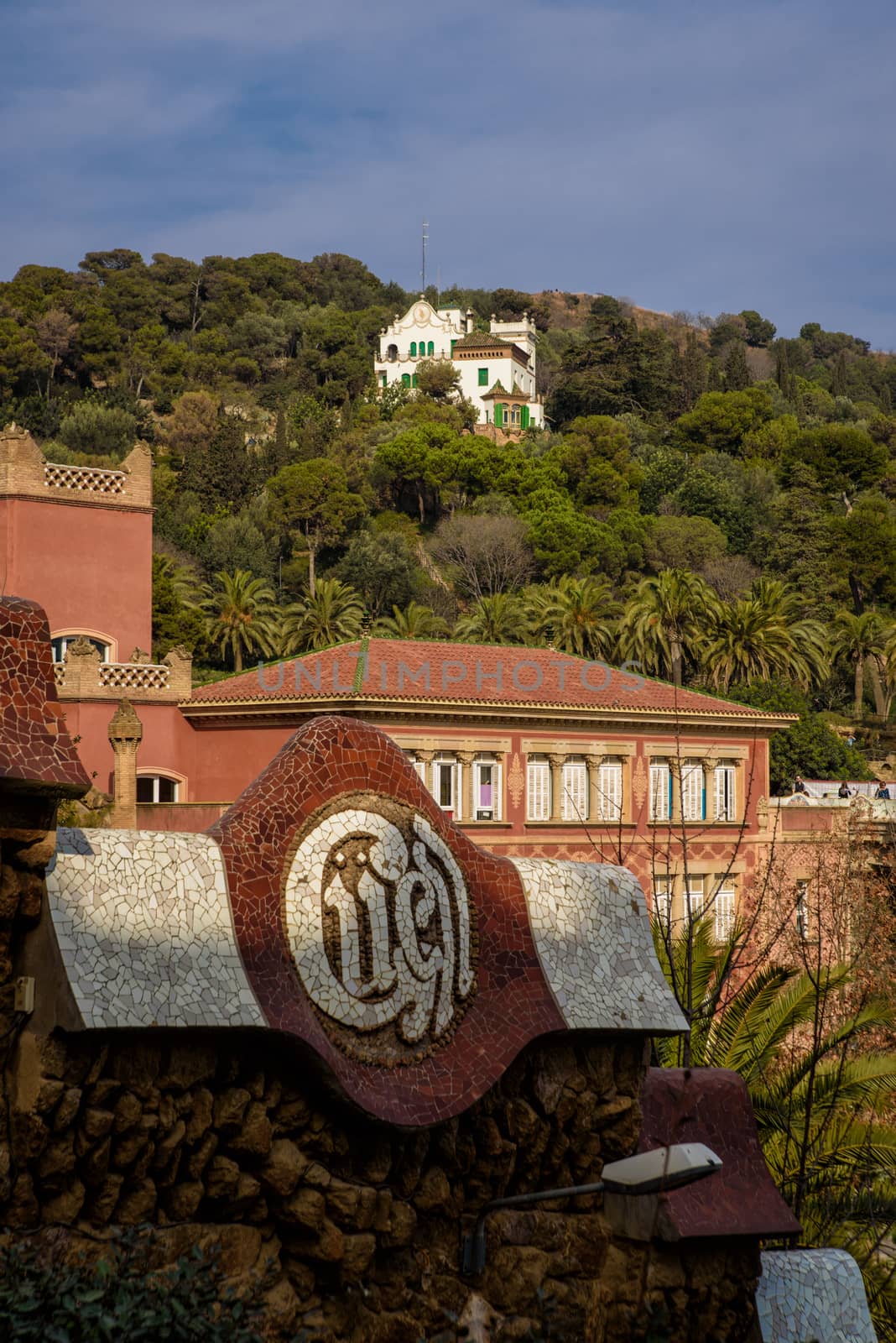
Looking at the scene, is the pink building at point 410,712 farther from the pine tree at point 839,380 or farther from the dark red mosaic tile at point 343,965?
the pine tree at point 839,380

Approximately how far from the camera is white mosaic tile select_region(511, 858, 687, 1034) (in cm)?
844

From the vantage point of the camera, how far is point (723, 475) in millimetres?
99562

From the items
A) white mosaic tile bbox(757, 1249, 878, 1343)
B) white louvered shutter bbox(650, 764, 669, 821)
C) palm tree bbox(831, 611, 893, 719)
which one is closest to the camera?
white mosaic tile bbox(757, 1249, 878, 1343)

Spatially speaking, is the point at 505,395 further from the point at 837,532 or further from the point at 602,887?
the point at 602,887

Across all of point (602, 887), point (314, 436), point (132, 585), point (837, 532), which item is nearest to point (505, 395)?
point (314, 436)

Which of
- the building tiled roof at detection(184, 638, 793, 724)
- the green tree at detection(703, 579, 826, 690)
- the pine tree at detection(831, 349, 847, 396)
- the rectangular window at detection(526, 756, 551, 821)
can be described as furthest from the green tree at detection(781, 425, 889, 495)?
the rectangular window at detection(526, 756, 551, 821)

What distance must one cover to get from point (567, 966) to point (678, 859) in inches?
998

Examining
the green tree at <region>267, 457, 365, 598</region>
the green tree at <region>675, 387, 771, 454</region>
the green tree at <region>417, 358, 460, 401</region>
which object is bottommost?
the green tree at <region>267, 457, 365, 598</region>

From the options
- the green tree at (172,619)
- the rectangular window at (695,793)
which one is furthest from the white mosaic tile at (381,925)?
the green tree at (172,619)

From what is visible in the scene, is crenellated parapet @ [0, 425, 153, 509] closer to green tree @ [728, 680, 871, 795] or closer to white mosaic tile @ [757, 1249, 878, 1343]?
white mosaic tile @ [757, 1249, 878, 1343]

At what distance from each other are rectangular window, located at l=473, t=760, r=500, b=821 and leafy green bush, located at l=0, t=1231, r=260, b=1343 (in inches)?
1120

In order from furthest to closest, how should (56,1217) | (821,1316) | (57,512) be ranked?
(57,512), (821,1316), (56,1217)

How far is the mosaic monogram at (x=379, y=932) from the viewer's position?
25.4 feet

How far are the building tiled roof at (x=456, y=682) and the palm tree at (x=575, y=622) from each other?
2682cm
